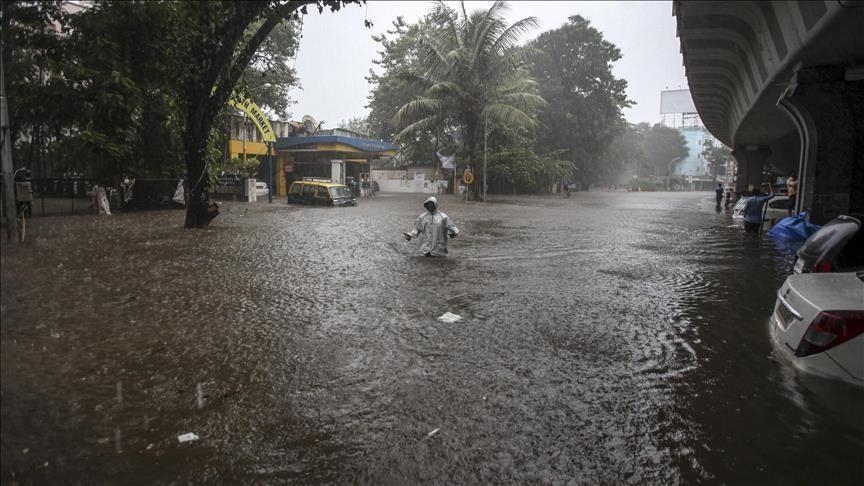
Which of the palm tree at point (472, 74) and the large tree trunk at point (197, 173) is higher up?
the palm tree at point (472, 74)

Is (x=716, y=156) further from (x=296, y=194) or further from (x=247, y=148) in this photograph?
(x=296, y=194)

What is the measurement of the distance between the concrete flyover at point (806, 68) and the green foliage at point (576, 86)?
3559cm

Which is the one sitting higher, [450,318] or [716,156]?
[716,156]

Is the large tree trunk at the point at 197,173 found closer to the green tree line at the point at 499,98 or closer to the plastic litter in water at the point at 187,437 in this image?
the plastic litter in water at the point at 187,437

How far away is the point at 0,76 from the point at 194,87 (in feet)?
43.5

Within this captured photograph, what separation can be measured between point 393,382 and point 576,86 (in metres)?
51.8

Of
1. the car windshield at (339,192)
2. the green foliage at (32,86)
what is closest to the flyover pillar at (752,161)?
the car windshield at (339,192)

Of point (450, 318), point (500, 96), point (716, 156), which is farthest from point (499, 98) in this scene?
point (716, 156)

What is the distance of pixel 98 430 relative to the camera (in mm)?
2617

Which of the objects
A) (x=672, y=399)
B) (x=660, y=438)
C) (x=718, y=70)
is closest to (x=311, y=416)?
(x=660, y=438)

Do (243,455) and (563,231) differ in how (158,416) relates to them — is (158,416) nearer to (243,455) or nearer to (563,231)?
(243,455)

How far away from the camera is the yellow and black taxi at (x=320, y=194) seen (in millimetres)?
25891

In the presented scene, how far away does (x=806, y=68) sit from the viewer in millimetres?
10383

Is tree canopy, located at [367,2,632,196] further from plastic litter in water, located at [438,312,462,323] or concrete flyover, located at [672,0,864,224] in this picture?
plastic litter in water, located at [438,312,462,323]
